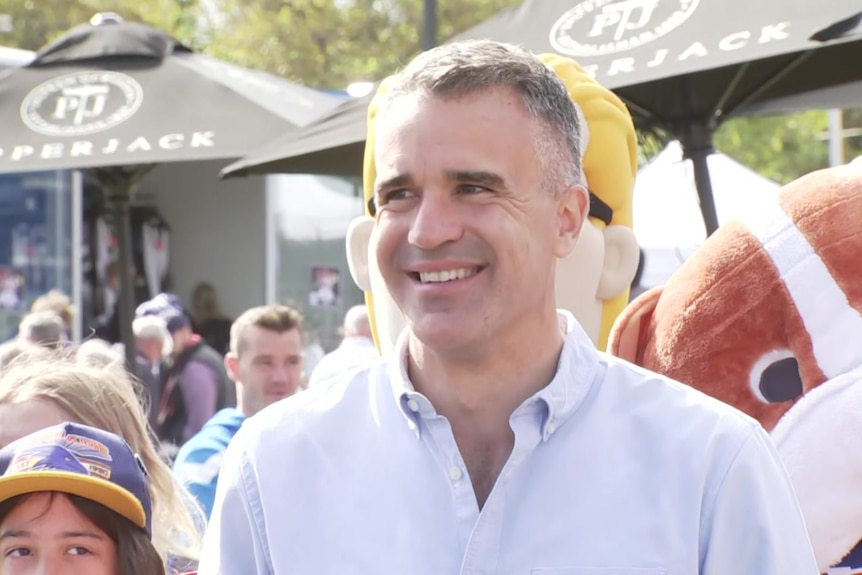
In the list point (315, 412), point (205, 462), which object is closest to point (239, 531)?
point (315, 412)

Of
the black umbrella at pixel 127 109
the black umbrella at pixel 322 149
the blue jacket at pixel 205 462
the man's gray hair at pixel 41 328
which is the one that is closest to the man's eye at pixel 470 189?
the black umbrella at pixel 322 149

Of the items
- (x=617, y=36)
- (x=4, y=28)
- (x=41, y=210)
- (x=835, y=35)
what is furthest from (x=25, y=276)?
(x=4, y=28)

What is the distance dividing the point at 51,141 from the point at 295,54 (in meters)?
13.5

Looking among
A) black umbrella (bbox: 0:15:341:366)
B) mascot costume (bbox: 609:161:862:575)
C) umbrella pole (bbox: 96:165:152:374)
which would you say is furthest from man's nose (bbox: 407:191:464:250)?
umbrella pole (bbox: 96:165:152:374)

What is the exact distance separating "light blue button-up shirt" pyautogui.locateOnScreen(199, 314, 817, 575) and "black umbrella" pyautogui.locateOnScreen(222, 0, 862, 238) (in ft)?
5.69

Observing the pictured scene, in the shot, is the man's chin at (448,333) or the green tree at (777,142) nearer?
the man's chin at (448,333)

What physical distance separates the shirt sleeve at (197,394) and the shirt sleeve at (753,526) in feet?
21.8

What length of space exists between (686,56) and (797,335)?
1.69 meters

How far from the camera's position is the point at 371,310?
3.26 metres

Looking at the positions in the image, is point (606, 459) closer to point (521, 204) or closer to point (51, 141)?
point (521, 204)

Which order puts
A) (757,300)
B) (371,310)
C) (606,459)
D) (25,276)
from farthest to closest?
(25,276) < (371,310) < (757,300) < (606,459)

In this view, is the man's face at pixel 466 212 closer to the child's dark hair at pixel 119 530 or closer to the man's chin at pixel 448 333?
the man's chin at pixel 448 333

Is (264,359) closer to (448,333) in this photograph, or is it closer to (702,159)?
(702,159)

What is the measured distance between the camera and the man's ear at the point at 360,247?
317cm
